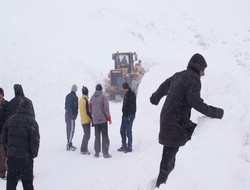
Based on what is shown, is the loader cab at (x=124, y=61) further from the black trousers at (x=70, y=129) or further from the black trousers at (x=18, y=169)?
the black trousers at (x=18, y=169)

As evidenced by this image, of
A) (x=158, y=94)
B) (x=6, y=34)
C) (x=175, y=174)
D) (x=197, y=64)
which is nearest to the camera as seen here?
(x=197, y=64)

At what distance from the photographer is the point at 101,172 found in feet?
27.6

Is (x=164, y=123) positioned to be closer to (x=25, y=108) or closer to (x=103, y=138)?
(x=25, y=108)

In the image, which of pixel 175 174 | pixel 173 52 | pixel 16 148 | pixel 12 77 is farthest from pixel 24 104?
pixel 173 52

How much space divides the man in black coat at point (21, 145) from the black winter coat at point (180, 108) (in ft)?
7.10

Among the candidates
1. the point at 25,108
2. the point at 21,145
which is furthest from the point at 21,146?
the point at 25,108

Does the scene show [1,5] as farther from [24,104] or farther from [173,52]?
[24,104]

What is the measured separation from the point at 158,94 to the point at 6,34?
20.1 metres

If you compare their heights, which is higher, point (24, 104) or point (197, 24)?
point (197, 24)

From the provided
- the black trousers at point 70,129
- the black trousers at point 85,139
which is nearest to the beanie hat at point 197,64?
the black trousers at point 85,139

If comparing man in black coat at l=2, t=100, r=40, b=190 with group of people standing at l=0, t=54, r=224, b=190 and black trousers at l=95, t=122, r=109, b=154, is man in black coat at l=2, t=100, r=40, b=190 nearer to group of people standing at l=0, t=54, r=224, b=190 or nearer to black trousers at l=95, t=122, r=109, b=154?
group of people standing at l=0, t=54, r=224, b=190

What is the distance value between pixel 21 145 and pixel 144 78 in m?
13.9

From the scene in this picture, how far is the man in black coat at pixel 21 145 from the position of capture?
220 inches

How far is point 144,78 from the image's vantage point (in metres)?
19.1
